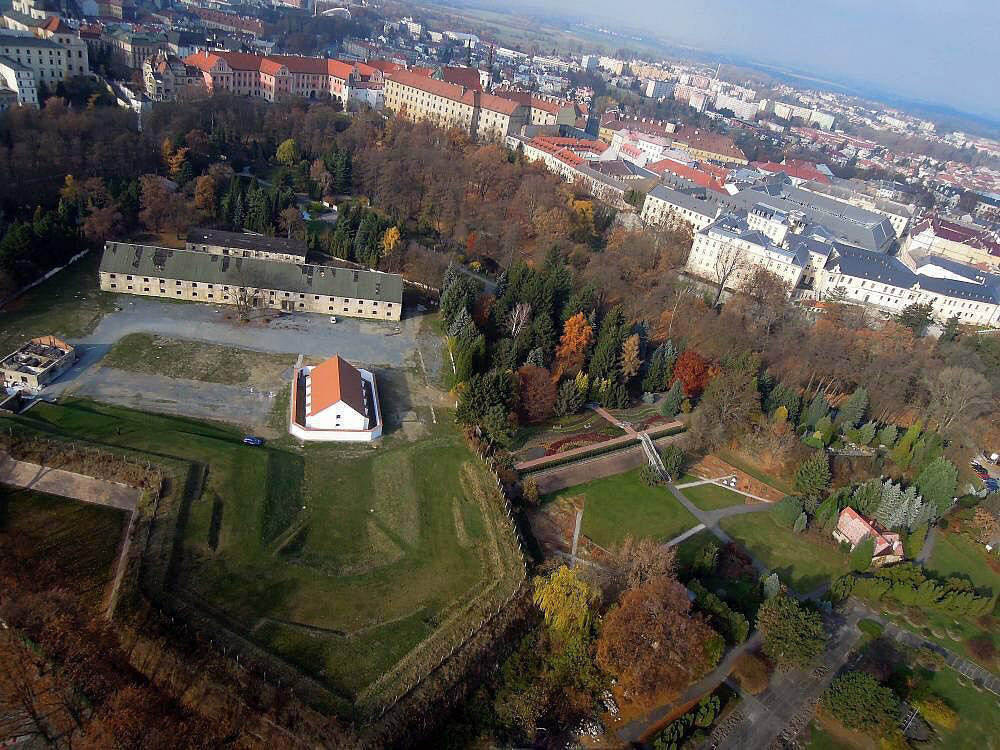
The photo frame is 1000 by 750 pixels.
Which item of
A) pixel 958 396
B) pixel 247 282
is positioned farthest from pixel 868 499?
pixel 247 282

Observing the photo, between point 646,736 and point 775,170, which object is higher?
point 775,170

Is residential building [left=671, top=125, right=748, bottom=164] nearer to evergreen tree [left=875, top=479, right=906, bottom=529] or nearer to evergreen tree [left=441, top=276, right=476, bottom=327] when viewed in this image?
evergreen tree [left=441, top=276, right=476, bottom=327]

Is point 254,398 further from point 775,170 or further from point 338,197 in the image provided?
point 775,170

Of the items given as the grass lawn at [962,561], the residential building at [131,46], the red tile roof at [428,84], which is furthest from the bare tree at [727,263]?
the residential building at [131,46]

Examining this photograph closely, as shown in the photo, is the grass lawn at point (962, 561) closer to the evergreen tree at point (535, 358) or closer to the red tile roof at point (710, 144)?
the evergreen tree at point (535, 358)

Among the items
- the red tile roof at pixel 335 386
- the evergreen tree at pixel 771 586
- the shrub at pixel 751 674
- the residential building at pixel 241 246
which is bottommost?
the shrub at pixel 751 674

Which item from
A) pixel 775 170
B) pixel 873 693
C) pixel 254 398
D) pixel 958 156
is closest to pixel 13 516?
pixel 254 398

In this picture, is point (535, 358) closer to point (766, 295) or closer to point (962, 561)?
point (766, 295)
